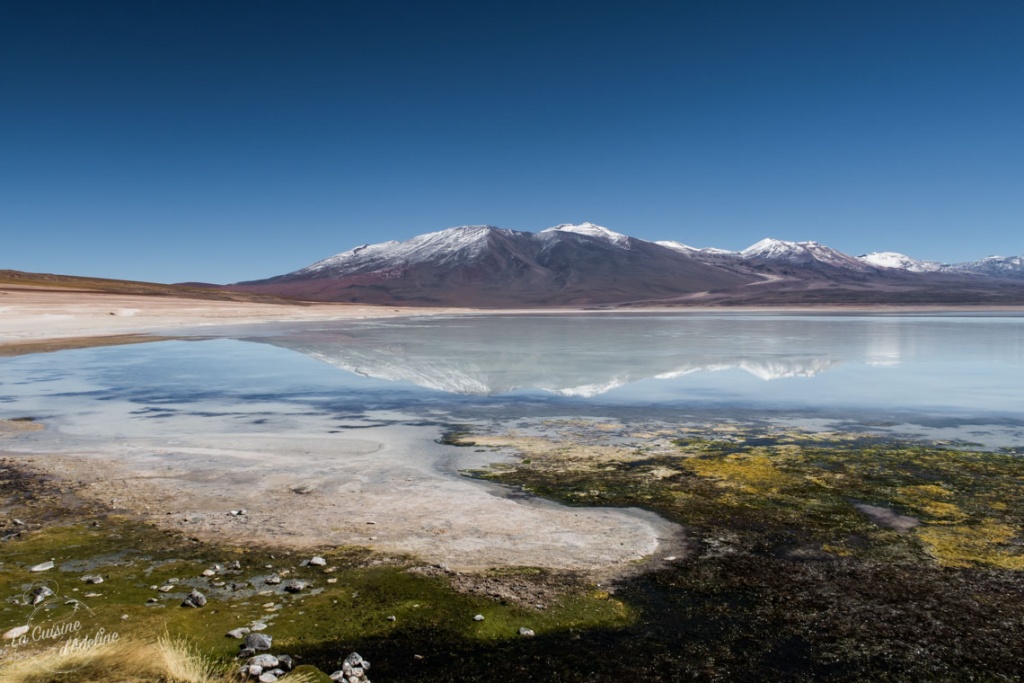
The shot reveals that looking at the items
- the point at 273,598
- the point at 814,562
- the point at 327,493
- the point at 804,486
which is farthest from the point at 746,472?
the point at 273,598

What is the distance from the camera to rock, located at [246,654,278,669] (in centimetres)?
394

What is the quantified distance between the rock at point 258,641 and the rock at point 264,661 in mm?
181

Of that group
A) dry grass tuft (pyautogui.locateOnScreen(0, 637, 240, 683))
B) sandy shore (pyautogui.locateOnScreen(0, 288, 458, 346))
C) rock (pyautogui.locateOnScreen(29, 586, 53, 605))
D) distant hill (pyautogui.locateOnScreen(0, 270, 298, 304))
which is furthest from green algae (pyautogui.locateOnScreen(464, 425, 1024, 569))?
distant hill (pyautogui.locateOnScreen(0, 270, 298, 304))

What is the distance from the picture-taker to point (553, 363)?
862 inches

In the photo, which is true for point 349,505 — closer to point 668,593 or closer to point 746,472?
point 668,593

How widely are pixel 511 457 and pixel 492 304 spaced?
6914 inches

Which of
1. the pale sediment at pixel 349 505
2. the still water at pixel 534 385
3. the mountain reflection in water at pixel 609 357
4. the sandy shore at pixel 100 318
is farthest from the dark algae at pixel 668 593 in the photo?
the sandy shore at pixel 100 318

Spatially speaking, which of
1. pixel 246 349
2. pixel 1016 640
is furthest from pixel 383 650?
pixel 246 349

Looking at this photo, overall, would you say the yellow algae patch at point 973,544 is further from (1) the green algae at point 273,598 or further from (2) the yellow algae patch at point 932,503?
(1) the green algae at point 273,598

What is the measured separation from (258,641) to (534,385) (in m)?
12.6

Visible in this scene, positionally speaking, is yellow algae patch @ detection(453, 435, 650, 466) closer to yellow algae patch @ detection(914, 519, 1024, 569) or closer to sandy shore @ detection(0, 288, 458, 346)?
yellow algae patch @ detection(914, 519, 1024, 569)

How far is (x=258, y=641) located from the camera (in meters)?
4.25

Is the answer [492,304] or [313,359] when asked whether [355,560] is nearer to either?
[313,359]

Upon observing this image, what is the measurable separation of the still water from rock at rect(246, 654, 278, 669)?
7808 mm
